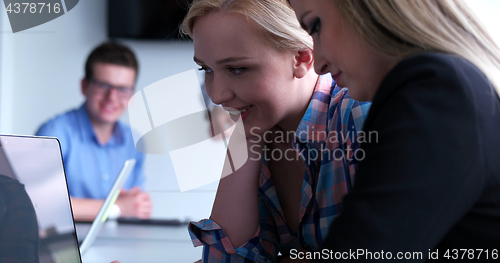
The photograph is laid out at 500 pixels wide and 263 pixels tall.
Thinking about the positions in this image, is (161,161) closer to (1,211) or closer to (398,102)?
(1,211)

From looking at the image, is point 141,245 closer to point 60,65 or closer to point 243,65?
point 243,65

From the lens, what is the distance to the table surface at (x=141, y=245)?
0.99 metres

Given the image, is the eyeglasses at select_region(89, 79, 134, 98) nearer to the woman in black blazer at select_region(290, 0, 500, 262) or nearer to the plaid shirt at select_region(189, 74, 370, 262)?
the plaid shirt at select_region(189, 74, 370, 262)

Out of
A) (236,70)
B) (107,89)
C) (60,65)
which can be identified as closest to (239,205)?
(236,70)

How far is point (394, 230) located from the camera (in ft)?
Result: 1.14

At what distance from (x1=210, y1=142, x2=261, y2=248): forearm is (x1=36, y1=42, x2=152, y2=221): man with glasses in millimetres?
1583

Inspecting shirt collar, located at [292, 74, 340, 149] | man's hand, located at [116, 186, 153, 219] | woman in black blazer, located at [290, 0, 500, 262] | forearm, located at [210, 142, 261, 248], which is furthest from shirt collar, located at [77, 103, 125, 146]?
woman in black blazer, located at [290, 0, 500, 262]

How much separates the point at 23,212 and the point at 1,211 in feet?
0.10

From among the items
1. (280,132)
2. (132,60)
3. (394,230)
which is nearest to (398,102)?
(394,230)

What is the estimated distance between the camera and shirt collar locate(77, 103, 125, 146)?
8.18 feet

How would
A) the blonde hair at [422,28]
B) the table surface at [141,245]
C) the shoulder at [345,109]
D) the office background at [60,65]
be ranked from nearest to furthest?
the blonde hair at [422,28] → the shoulder at [345,109] → the table surface at [141,245] → the office background at [60,65]

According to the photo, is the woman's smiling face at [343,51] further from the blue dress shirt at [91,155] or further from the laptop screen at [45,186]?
the blue dress shirt at [91,155]

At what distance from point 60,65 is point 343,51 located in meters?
2.86

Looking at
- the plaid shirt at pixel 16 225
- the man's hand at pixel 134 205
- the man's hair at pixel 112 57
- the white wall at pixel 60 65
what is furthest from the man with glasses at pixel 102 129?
the plaid shirt at pixel 16 225
